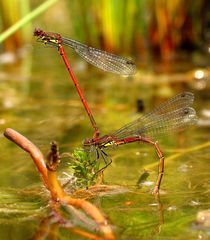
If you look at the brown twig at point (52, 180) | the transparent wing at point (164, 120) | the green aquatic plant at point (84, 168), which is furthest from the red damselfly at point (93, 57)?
the brown twig at point (52, 180)

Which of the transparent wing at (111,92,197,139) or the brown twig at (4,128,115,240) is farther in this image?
the transparent wing at (111,92,197,139)

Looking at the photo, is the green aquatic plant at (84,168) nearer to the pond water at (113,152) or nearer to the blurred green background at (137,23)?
the pond water at (113,152)

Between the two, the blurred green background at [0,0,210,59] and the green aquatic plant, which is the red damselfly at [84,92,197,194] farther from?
the blurred green background at [0,0,210,59]

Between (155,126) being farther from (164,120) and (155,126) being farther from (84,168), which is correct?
(84,168)

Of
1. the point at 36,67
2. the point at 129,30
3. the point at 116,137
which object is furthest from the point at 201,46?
the point at 116,137

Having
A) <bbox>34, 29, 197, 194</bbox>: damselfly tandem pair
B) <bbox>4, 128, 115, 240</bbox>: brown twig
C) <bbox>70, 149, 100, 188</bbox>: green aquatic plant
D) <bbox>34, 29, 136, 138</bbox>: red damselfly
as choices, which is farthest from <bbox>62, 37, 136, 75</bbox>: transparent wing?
<bbox>4, 128, 115, 240</bbox>: brown twig

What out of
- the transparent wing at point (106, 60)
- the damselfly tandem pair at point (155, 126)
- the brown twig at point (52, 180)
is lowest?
the brown twig at point (52, 180)

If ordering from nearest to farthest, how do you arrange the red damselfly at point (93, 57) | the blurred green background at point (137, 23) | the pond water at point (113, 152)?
1. the pond water at point (113, 152)
2. the red damselfly at point (93, 57)
3. the blurred green background at point (137, 23)
